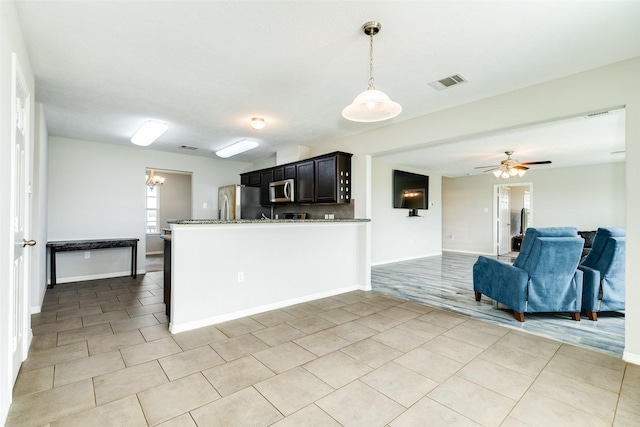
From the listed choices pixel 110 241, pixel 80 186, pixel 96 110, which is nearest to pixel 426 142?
pixel 96 110

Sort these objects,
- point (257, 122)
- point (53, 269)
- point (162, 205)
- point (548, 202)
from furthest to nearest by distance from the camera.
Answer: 1. point (162, 205)
2. point (548, 202)
3. point (53, 269)
4. point (257, 122)

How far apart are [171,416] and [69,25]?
2609 mm

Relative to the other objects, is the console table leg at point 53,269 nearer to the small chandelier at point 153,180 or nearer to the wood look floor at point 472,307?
the small chandelier at point 153,180

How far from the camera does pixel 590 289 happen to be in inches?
129

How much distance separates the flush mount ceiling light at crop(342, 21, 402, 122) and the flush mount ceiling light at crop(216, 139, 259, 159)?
2.92 m

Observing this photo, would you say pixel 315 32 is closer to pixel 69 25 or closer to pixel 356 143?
pixel 69 25

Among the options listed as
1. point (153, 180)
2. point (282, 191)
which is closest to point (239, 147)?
point (282, 191)

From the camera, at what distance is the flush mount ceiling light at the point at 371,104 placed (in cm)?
204

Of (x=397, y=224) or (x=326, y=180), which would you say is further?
(x=397, y=224)

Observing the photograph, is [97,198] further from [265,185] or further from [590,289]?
[590,289]

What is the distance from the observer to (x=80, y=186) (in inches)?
201

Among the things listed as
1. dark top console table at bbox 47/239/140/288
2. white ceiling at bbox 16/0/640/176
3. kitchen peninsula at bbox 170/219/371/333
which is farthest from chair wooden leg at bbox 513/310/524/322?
dark top console table at bbox 47/239/140/288

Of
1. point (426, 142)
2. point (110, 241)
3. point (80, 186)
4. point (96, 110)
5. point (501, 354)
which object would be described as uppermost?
point (96, 110)

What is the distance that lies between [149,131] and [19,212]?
2365 millimetres
